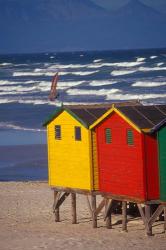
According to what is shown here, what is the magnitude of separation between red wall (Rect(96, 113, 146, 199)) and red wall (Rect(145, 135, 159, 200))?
11 cm

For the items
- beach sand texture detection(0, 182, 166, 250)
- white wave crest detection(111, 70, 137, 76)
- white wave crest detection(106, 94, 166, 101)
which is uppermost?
beach sand texture detection(0, 182, 166, 250)

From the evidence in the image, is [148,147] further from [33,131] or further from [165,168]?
[33,131]

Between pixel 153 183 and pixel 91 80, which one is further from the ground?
pixel 153 183

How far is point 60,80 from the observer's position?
324ft

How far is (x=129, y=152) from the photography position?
2384 cm

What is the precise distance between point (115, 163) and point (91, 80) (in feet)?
236

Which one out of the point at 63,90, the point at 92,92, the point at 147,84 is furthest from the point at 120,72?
the point at 92,92

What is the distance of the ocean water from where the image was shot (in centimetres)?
5140

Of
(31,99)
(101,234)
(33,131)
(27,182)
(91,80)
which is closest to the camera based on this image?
(101,234)

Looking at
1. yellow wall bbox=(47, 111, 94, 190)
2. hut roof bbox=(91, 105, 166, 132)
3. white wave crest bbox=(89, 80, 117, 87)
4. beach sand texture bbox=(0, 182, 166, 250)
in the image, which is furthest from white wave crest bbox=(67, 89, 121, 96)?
hut roof bbox=(91, 105, 166, 132)

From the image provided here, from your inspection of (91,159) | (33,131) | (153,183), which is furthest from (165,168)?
(33,131)

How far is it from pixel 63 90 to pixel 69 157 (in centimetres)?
5745

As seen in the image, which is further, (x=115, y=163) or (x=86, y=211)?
(x=86, y=211)

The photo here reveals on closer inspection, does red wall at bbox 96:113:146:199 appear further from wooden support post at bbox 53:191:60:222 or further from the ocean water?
the ocean water
